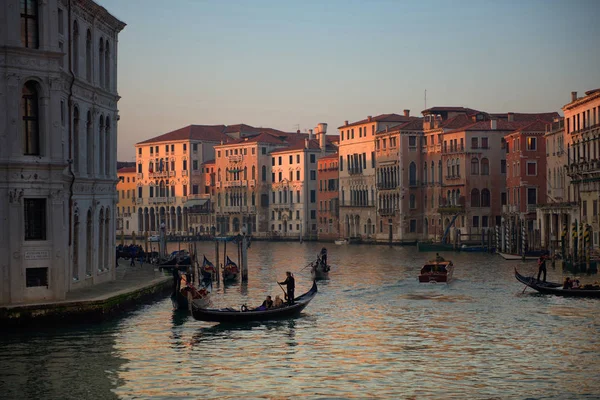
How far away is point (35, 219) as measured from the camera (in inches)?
1002

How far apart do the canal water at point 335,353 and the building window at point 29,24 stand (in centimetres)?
640

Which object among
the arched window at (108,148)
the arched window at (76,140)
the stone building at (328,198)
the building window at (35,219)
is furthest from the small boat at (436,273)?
the stone building at (328,198)

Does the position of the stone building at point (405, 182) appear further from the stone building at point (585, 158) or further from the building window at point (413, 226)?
the stone building at point (585, 158)

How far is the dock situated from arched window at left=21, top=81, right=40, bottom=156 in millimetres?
3486

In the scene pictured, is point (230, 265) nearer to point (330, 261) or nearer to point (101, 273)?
point (101, 273)

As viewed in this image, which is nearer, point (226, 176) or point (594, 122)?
point (594, 122)

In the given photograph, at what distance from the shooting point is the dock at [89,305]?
24547 mm

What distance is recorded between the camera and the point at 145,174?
125 metres

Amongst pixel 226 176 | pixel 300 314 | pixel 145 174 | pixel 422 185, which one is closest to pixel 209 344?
pixel 300 314

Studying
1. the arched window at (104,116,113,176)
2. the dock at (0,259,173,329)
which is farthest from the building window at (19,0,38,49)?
the arched window at (104,116,113,176)

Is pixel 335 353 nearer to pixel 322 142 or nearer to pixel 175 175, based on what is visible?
pixel 322 142

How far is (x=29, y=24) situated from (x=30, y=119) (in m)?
2.13

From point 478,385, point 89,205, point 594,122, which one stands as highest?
point 594,122

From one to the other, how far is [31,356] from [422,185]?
6717 centimetres
